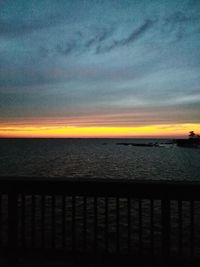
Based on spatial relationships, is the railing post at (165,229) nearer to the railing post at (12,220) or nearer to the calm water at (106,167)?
the railing post at (12,220)

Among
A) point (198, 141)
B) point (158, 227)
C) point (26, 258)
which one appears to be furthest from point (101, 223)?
point (198, 141)

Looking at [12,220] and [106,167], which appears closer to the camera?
[12,220]

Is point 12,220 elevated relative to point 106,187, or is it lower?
lower

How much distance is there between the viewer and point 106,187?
4.57 meters

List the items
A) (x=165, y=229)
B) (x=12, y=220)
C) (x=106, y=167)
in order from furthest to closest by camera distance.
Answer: (x=106, y=167) < (x=12, y=220) < (x=165, y=229)

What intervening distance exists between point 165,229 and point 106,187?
0.97 metres

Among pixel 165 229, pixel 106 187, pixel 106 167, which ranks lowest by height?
pixel 106 167

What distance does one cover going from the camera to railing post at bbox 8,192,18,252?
190 inches

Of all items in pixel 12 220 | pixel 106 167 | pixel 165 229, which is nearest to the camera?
pixel 165 229

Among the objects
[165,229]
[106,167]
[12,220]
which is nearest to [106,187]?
[165,229]

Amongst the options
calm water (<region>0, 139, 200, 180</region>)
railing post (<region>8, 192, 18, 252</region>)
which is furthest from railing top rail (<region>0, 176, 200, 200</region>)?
calm water (<region>0, 139, 200, 180</region>)

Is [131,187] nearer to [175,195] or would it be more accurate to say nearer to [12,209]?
[175,195]

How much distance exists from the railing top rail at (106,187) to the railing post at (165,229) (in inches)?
5.0

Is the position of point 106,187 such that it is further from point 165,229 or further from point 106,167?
point 106,167
